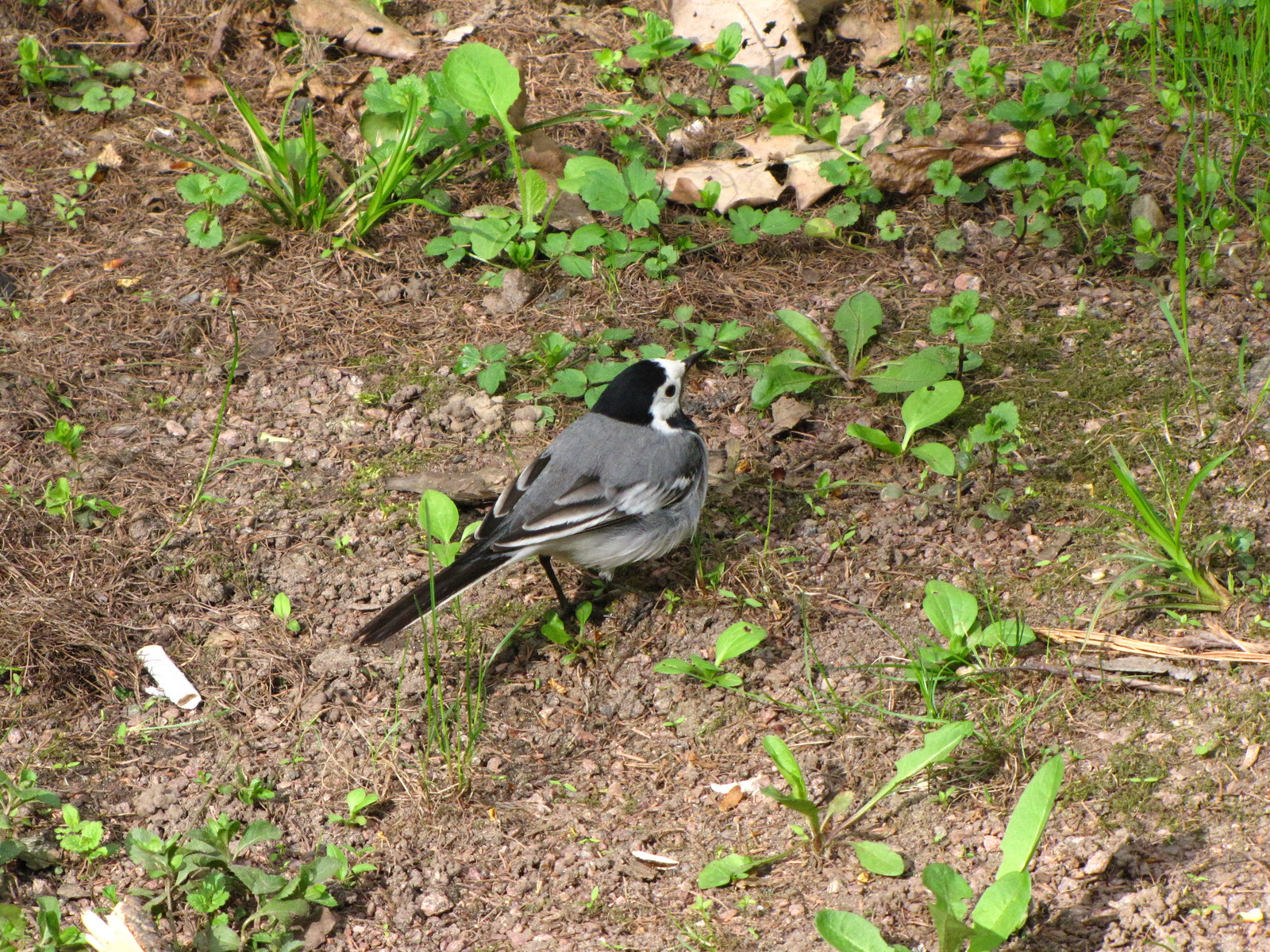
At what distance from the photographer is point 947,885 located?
3031 mm

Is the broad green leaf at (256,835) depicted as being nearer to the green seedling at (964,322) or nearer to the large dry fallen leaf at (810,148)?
the green seedling at (964,322)

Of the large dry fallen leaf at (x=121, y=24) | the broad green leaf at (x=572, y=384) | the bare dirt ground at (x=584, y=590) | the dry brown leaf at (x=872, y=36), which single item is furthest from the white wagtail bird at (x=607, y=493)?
the large dry fallen leaf at (x=121, y=24)

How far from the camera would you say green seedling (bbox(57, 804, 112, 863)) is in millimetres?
3666

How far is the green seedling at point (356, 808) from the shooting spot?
3873mm

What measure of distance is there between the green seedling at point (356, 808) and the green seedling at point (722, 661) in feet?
3.54

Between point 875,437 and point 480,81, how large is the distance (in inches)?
114

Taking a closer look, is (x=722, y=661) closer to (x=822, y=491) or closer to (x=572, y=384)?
(x=822, y=491)

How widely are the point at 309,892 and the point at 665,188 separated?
4167mm

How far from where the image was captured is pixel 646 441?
16.1ft

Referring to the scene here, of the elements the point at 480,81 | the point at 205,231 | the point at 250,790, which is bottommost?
the point at 250,790

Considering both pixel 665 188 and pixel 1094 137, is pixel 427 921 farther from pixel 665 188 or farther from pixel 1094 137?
pixel 1094 137

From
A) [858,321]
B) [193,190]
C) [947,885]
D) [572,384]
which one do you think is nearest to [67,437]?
[193,190]

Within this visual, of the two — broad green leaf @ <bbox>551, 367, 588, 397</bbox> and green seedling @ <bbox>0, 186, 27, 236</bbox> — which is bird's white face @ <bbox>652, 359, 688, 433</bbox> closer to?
broad green leaf @ <bbox>551, 367, 588, 397</bbox>

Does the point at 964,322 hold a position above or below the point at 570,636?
above
